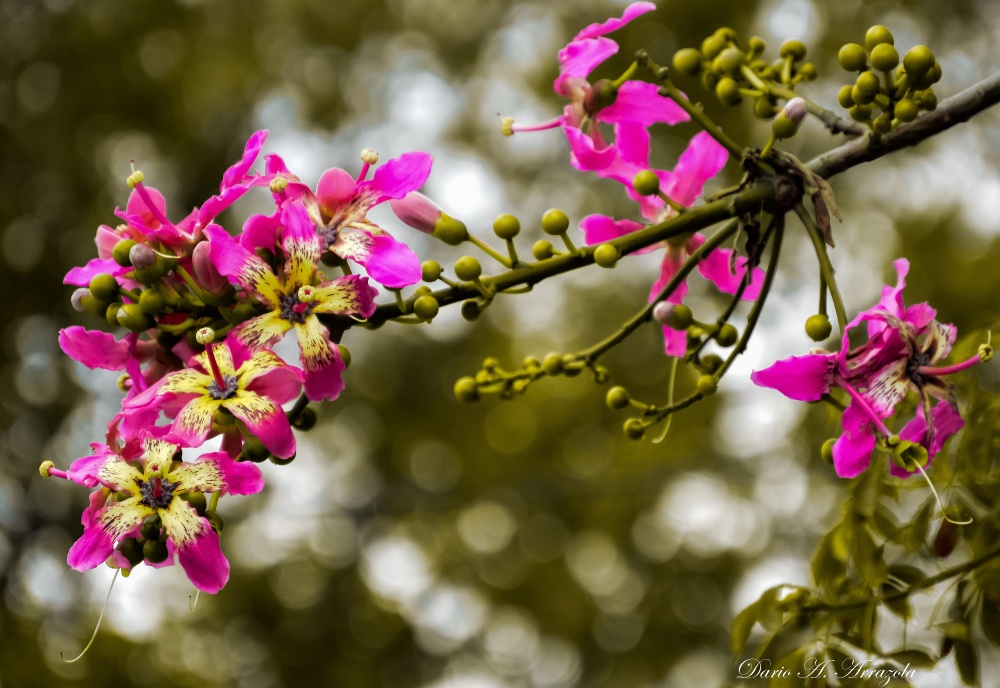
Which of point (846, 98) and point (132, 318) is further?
point (846, 98)

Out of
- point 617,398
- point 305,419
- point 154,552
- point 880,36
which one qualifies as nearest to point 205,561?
point 154,552

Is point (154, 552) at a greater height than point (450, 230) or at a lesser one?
lesser

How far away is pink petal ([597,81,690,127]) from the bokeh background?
704cm

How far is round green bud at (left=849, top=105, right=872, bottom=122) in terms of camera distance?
133 centimetres

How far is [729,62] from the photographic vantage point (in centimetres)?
161

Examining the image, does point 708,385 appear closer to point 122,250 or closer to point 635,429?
point 635,429

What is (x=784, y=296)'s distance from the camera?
26.9ft

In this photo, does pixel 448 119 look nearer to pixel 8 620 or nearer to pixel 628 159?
pixel 8 620

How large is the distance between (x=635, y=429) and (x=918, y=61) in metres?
0.60

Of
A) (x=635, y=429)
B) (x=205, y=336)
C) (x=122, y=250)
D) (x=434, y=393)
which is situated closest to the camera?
(x=205, y=336)

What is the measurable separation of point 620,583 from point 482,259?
11.1ft

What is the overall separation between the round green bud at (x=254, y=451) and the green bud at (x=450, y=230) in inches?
14.0

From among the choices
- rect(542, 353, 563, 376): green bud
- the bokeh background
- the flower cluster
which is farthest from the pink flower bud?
the bokeh background

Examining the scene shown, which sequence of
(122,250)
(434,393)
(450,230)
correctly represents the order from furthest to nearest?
(434,393) → (450,230) → (122,250)
